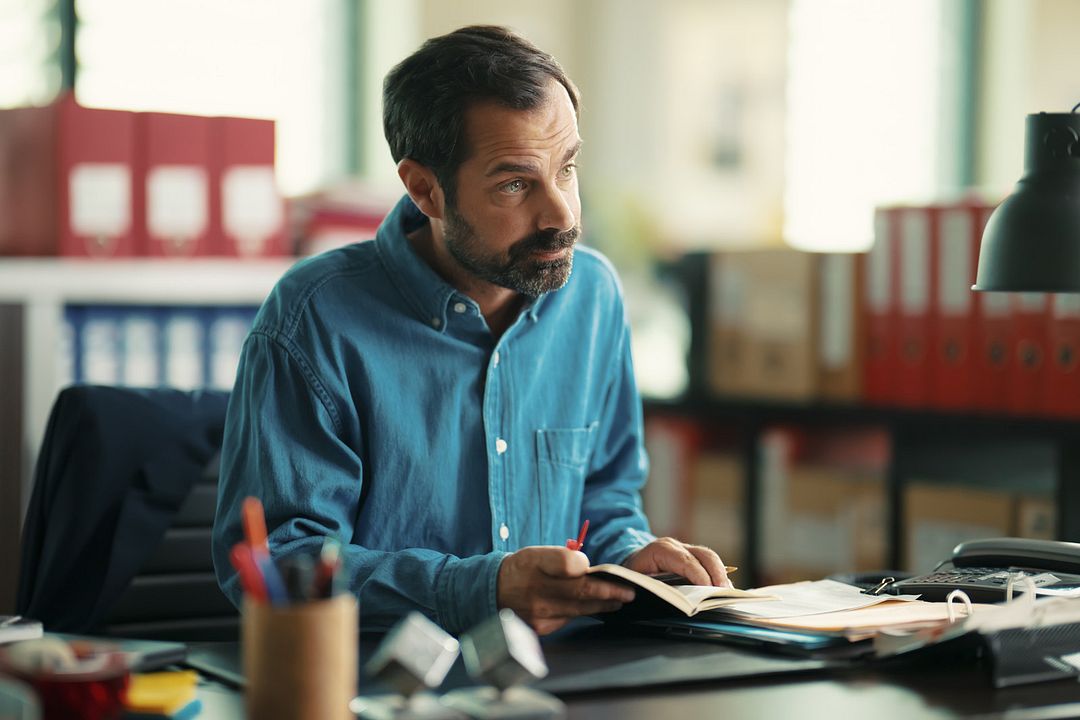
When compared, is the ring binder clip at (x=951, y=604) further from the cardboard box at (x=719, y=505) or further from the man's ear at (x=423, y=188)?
the cardboard box at (x=719, y=505)

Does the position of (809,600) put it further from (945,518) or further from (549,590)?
(945,518)

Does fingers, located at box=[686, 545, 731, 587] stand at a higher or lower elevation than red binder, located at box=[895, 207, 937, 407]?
lower

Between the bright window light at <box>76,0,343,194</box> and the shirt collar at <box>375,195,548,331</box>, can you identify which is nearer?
the shirt collar at <box>375,195,548,331</box>

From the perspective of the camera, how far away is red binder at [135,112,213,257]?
8.74ft

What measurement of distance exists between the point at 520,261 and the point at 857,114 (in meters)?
3.78

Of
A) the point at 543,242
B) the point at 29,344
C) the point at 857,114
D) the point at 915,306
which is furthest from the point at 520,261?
the point at 857,114

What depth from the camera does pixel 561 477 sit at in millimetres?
1838

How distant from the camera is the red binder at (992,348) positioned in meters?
2.94

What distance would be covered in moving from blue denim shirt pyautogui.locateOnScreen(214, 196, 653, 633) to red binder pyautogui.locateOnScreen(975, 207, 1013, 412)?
1.29m

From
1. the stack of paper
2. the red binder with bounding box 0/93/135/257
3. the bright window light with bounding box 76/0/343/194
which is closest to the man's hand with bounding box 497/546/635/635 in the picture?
the stack of paper

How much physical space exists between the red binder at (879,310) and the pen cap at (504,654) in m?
2.29

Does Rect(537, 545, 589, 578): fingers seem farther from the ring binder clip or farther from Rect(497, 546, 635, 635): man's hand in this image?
the ring binder clip

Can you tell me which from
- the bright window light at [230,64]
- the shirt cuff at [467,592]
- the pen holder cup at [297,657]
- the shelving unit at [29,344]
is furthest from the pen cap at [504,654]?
the bright window light at [230,64]

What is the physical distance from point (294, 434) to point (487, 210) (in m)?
0.37
